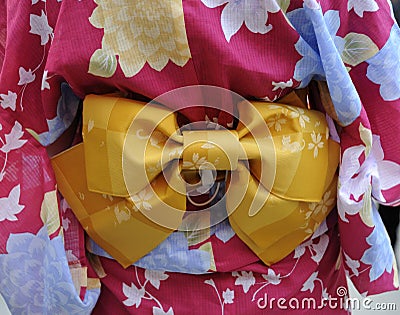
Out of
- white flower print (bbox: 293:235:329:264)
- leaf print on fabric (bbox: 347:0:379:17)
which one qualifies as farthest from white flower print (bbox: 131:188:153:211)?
leaf print on fabric (bbox: 347:0:379:17)

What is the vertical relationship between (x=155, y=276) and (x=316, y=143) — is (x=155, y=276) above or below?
below

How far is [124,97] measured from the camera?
2.15 feet

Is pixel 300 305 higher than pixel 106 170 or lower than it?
lower

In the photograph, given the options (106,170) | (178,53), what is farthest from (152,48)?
(106,170)

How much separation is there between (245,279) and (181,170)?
6.9 inches

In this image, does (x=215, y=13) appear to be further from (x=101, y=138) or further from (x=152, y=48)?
(x=101, y=138)

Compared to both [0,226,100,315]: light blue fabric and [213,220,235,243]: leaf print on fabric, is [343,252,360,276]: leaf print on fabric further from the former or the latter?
[0,226,100,315]: light blue fabric

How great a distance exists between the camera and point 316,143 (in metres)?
0.67

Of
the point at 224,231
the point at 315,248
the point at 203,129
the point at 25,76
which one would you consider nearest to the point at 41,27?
the point at 25,76

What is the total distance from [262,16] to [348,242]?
304 millimetres

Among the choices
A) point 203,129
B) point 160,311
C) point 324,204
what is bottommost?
point 160,311

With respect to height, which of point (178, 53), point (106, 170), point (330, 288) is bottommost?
point (330, 288)

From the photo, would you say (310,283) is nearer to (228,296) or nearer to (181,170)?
(228,296)

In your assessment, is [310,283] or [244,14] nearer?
[244,14]
